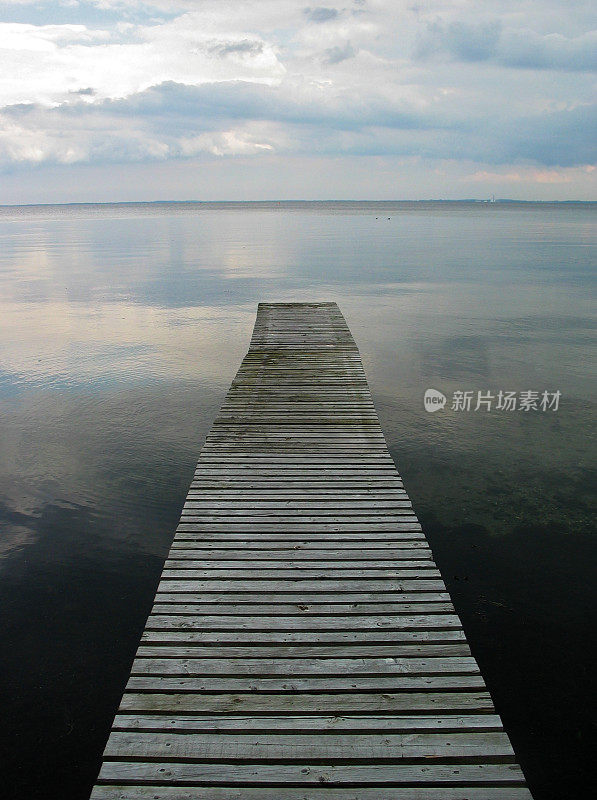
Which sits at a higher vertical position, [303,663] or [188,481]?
[303,663]

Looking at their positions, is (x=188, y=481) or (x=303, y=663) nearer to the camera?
(x=303, y=663)

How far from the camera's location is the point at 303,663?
4797 millimetres

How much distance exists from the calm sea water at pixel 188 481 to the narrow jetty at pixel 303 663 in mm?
1675

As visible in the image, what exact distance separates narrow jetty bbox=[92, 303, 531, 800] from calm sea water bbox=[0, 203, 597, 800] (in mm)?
1675

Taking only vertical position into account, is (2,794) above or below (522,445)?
above

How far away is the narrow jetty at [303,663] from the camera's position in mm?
3891

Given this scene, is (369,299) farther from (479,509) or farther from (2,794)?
(2,794)

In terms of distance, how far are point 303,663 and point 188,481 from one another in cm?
600

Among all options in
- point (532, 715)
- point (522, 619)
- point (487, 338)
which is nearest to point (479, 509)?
point (522, 619)

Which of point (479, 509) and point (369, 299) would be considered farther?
point (369, 299)

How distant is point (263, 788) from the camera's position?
12.5 feet

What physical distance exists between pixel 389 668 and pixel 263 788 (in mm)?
1359

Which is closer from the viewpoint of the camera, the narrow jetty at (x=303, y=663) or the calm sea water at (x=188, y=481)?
the narrow jetty at (x=303, y=663)

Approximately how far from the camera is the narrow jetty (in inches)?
153
